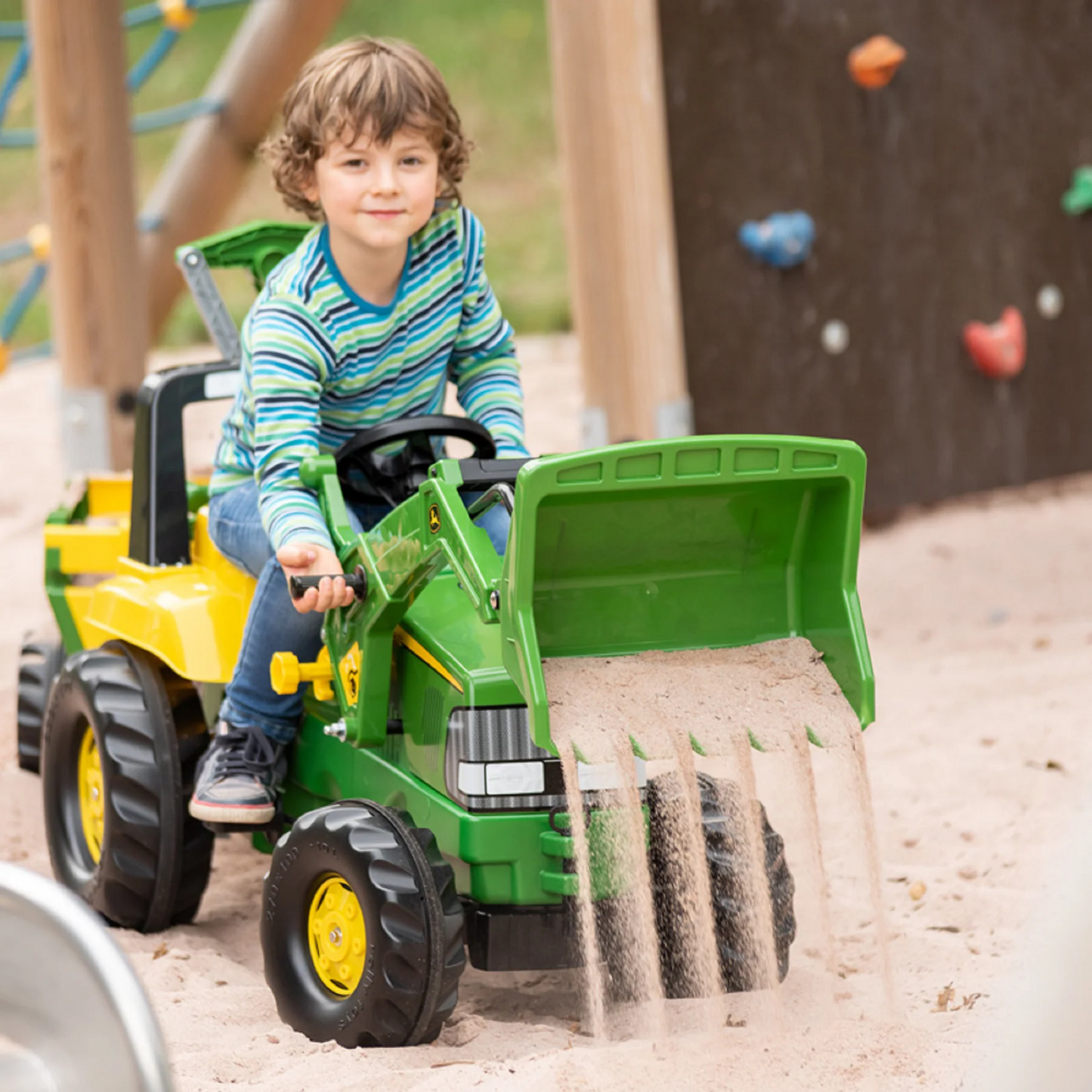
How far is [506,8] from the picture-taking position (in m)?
14.1

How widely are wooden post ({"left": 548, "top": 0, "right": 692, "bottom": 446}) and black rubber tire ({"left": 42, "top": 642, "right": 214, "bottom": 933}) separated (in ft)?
5.62

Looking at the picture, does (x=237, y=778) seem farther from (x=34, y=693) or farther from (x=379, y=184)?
(x=34, y=693)

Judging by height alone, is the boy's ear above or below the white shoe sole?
above

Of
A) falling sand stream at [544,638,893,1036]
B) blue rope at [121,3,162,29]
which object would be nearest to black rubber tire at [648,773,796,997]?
falling sand stream at [544,638,893,1036]

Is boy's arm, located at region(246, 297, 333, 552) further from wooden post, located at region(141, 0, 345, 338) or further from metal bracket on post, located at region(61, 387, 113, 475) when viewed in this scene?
wooden post, located at region(141, 0, 345, 338)

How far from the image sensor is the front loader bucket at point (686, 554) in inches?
A: 68.8

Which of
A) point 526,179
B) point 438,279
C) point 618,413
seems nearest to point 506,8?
point 526,179

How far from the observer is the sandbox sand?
1826 millimetres

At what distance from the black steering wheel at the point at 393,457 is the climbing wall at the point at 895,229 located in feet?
6.77

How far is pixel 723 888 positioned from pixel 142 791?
A: 2.80 ft

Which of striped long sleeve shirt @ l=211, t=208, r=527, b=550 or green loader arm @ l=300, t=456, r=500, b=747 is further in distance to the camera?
striped long sleeve shirt @ l=211, t=208, r=527, b=550

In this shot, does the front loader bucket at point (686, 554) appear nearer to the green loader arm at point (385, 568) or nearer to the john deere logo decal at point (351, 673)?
the green loader arm at point (385, 568)

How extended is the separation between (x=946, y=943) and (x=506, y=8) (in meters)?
12.9

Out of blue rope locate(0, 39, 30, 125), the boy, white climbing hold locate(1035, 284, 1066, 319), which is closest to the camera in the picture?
the boy
